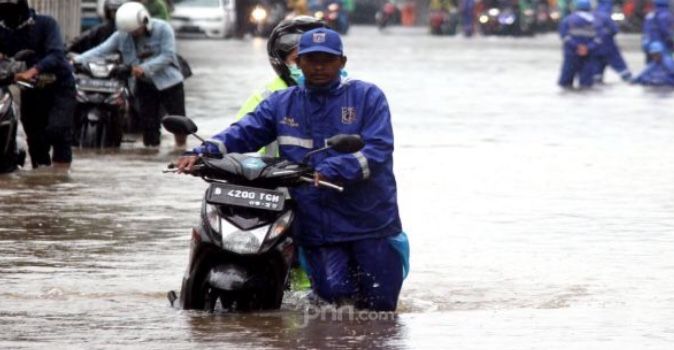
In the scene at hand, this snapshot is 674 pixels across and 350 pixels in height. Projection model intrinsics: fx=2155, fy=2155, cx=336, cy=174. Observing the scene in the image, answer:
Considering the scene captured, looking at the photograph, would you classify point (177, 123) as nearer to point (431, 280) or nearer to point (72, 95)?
point (431, 280)

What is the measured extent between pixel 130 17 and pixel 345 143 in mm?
10689

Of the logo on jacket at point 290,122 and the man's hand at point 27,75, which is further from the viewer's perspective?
the man's hand at point 27,75

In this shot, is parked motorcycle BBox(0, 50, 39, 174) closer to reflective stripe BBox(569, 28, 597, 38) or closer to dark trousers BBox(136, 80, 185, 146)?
dark trousers BBox(136, 80, 185, 146)

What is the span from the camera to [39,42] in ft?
57.4

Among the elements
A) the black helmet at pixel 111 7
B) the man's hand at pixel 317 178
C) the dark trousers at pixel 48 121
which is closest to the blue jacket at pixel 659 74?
the black helmet at pixel 111 7

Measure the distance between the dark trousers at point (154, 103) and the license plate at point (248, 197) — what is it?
36.8ft

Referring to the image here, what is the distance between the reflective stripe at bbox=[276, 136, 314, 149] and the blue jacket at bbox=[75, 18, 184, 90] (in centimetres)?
1035

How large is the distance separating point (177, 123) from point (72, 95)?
8.29 meters

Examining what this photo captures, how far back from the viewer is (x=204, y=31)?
5644 cm

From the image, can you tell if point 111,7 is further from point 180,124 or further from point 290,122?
point 180,124

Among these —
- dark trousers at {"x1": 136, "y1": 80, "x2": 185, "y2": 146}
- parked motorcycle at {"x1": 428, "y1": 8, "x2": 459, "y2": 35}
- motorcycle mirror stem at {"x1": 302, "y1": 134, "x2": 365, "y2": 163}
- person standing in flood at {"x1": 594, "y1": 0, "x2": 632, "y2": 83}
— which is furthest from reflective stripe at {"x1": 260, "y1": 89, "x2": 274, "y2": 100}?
parked motorcycle at {"x1": 428, "y1": 8, "x2": 459, "y2": 35}

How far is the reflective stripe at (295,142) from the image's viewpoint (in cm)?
1002

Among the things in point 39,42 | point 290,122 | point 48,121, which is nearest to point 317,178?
point 290,122

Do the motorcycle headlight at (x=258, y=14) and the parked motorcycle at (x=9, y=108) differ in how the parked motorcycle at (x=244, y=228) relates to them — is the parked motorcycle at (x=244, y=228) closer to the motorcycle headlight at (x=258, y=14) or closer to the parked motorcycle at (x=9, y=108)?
the parked motorcycle at (x=9, y=108)
